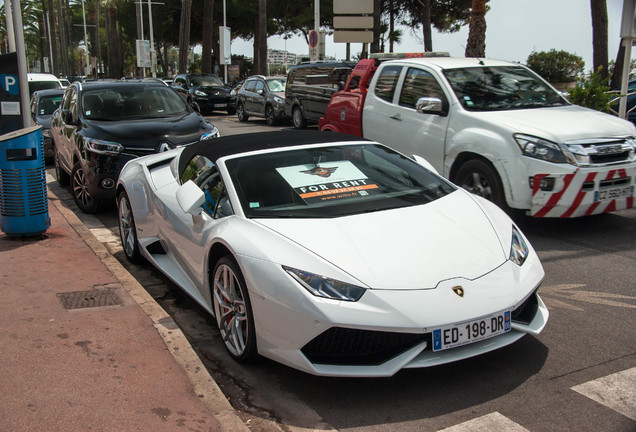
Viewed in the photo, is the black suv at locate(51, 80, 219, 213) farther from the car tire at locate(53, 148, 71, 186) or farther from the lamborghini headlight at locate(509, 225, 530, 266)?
the lamborghini headlight at locate(509, 225, 530, 266)

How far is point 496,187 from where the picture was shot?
279 inches

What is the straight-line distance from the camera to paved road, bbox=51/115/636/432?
3.47m

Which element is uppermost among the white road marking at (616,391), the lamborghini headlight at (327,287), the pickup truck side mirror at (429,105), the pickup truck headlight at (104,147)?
the pickup truck side mirror at (429,105)

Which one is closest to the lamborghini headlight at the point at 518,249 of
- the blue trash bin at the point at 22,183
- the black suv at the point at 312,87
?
the blue trash bin at the point at 22,183

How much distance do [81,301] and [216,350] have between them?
1.38m

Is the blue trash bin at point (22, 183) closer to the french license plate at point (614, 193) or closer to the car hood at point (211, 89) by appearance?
the french license plate at point (614, 193)

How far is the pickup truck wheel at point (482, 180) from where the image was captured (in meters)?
7.05

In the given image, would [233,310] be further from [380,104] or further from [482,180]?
[380,104]

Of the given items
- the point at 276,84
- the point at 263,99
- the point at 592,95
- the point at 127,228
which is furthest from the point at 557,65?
the point at 127,228

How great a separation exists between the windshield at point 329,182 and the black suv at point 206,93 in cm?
2349

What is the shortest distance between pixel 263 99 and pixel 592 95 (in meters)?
13.9

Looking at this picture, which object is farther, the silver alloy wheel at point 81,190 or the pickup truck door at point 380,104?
the silver alloy wheel at point 81,190

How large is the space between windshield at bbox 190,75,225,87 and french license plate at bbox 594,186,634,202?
2390cm

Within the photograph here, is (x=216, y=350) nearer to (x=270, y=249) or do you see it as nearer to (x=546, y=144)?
(x=270, y=249)
